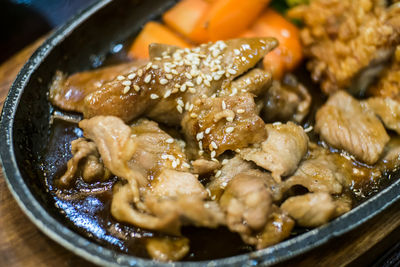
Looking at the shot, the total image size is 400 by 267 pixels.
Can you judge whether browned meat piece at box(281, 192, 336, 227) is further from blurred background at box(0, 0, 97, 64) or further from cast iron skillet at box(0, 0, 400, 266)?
blurred background at box(0, 0, 97, 64)

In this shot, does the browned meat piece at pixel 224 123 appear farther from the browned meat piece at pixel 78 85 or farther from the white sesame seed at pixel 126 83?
the browned meat piece at pixel 78 85

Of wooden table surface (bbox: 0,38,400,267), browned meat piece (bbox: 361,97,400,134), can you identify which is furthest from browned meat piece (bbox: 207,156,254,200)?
browned meat piece (bbox: 361,97,400,134)

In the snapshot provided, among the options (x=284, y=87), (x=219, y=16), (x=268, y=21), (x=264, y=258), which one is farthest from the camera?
(x=268, y=21)

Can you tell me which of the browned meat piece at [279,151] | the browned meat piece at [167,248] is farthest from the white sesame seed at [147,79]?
the browned meat piece at [167,248]

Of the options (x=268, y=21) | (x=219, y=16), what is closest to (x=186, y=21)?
(x=219, y=16)

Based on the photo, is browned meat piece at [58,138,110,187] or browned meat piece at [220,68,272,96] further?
browned meat piece at [220,68,272,96]

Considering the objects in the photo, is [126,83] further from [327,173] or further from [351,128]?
[351,128]

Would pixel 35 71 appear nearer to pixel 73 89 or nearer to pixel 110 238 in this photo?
pixel 73 89
